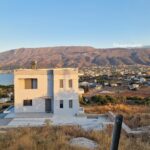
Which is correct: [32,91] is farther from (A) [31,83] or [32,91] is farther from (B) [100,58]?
(B) [100,58]

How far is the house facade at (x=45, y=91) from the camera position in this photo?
28.1 m

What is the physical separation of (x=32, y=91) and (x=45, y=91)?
3.78ft

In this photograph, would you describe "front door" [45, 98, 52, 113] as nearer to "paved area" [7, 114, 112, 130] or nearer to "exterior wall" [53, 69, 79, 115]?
"exterior wall" [53, 69, 79, 115]

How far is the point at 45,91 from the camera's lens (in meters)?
28.5

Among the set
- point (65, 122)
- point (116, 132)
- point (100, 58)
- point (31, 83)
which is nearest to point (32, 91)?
point (31, 83)

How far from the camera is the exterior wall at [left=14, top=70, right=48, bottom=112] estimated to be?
2806 centimetres

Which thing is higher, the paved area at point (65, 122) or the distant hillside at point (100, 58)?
the distant hillside at point (100, 58)

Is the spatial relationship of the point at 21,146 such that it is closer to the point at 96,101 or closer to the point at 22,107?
the point at 22,107

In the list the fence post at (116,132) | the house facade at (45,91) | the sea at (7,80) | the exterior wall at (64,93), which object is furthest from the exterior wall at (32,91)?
the sea at (7,80)

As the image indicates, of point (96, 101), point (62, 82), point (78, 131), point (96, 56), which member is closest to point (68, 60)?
point (96, 56)

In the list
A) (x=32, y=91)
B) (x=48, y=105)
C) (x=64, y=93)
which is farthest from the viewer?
(x=48, y=105)

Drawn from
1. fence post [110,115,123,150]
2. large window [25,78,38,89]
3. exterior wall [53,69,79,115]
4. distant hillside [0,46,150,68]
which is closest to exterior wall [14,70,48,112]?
large window [25,78,38,89]

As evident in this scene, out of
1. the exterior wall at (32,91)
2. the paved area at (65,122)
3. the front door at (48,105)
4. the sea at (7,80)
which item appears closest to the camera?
the paved area at (65,122)

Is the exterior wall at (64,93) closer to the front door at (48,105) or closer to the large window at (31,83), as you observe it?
the front door at (48,105)
